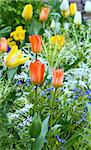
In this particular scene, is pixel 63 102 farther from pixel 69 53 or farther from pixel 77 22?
pixel 77 22

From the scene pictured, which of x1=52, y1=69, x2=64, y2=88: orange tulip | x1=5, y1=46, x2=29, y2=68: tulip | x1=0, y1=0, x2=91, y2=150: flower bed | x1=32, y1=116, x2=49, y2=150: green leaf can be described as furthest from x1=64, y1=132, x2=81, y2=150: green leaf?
x1=5, y1=46, x2=29, y2=68: tulip

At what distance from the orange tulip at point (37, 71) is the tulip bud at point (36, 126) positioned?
15 cm

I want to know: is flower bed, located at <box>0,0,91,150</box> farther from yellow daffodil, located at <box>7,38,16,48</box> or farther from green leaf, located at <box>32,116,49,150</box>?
yellow daffodil, located at <box>7,38,16,48</box>

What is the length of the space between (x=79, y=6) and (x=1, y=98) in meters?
4.35

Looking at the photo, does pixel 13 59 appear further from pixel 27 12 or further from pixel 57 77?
pixel 27 12

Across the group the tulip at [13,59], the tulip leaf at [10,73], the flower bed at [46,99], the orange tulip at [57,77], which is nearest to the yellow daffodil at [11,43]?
the flower bed at [46,99]

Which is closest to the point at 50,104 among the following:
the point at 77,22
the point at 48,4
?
the point at 77,22

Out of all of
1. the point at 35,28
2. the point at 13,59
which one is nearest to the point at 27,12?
the point at 35,28

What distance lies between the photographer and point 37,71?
2.24 m

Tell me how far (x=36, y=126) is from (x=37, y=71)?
24 centimetres

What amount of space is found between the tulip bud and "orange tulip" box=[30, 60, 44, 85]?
153 millimetres

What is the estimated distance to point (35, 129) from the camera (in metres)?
2.25

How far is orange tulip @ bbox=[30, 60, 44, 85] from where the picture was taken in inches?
88.0

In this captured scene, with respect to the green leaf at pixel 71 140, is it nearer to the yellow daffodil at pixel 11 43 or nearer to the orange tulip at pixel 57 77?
the orange tulip at pixel 57 77
